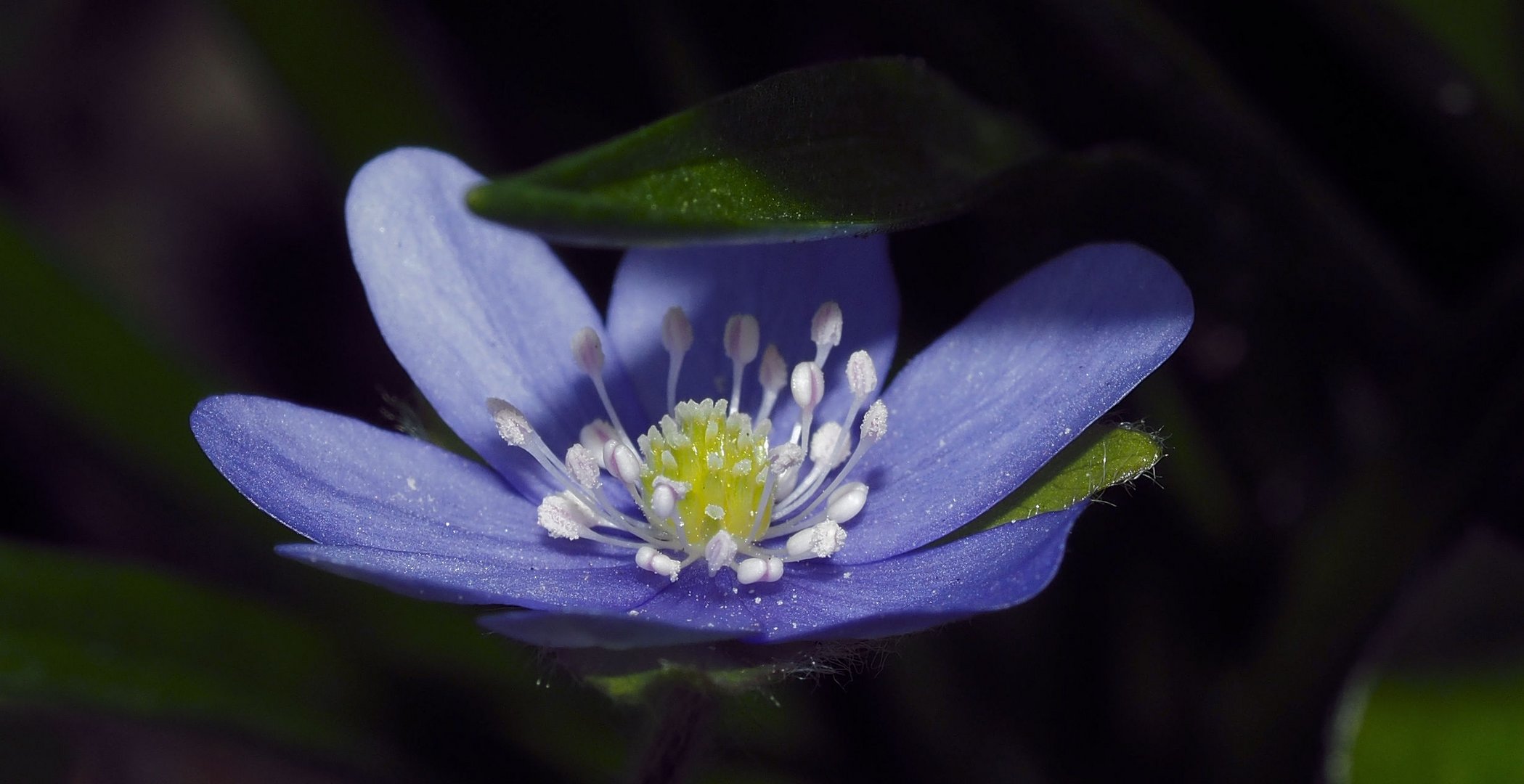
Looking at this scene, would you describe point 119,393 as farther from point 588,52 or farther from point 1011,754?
point 1011,754

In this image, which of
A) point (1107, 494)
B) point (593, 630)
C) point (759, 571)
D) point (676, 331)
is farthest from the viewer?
point (1107, 494)

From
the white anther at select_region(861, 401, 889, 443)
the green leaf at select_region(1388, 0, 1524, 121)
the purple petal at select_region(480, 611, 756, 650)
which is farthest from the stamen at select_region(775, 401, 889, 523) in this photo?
the green leaf at select_region(1388, 0, 1524, 121)

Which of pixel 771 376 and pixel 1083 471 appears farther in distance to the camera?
pixel 771 376

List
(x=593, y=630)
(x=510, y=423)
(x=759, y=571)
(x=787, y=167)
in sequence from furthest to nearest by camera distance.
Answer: (x=510, y=423)
(x=759, y=571)
(x=787, y=167)
(x=593, y=630)

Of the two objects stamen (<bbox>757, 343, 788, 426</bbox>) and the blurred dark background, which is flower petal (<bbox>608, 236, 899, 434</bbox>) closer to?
stamen (<bbox>757, 343, 788, 426</bbox>)

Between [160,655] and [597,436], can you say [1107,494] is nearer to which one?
[597,436]

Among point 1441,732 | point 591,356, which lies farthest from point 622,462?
point 1441,732
